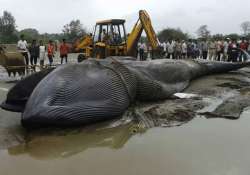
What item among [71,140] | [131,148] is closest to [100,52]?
[71,140]

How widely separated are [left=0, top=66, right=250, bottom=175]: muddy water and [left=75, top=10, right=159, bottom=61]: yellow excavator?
14094 millimetres

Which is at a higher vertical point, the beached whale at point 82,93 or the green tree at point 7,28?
the green tree at point 7,28

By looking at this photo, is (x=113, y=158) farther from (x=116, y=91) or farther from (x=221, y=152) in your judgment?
(x=116, y=91)

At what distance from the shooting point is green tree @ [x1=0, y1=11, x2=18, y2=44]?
60866 mm

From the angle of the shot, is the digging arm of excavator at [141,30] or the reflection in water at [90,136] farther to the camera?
the digging arm of excavator at [141,30]

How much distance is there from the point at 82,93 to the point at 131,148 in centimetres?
157

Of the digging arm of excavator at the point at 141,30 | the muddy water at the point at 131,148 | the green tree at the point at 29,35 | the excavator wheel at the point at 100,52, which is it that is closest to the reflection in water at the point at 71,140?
the muddy water at the point at 131,148

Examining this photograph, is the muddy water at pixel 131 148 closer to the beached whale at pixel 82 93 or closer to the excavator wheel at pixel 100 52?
the beached whale at pixel 82 93

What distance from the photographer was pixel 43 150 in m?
6.03

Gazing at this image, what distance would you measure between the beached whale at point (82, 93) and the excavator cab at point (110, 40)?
467 inches

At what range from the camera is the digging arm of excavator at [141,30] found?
2406cm

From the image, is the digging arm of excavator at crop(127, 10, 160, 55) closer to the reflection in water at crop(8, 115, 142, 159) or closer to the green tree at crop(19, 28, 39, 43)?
the reflection in water at crop(8, 115, 142, 159)

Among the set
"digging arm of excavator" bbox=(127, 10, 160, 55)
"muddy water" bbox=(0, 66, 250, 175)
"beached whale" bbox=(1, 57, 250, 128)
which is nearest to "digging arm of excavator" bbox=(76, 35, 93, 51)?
"digging arm of excavator" bbox=(127, 10, 160, 55)

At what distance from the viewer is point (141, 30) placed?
81.1 ft
